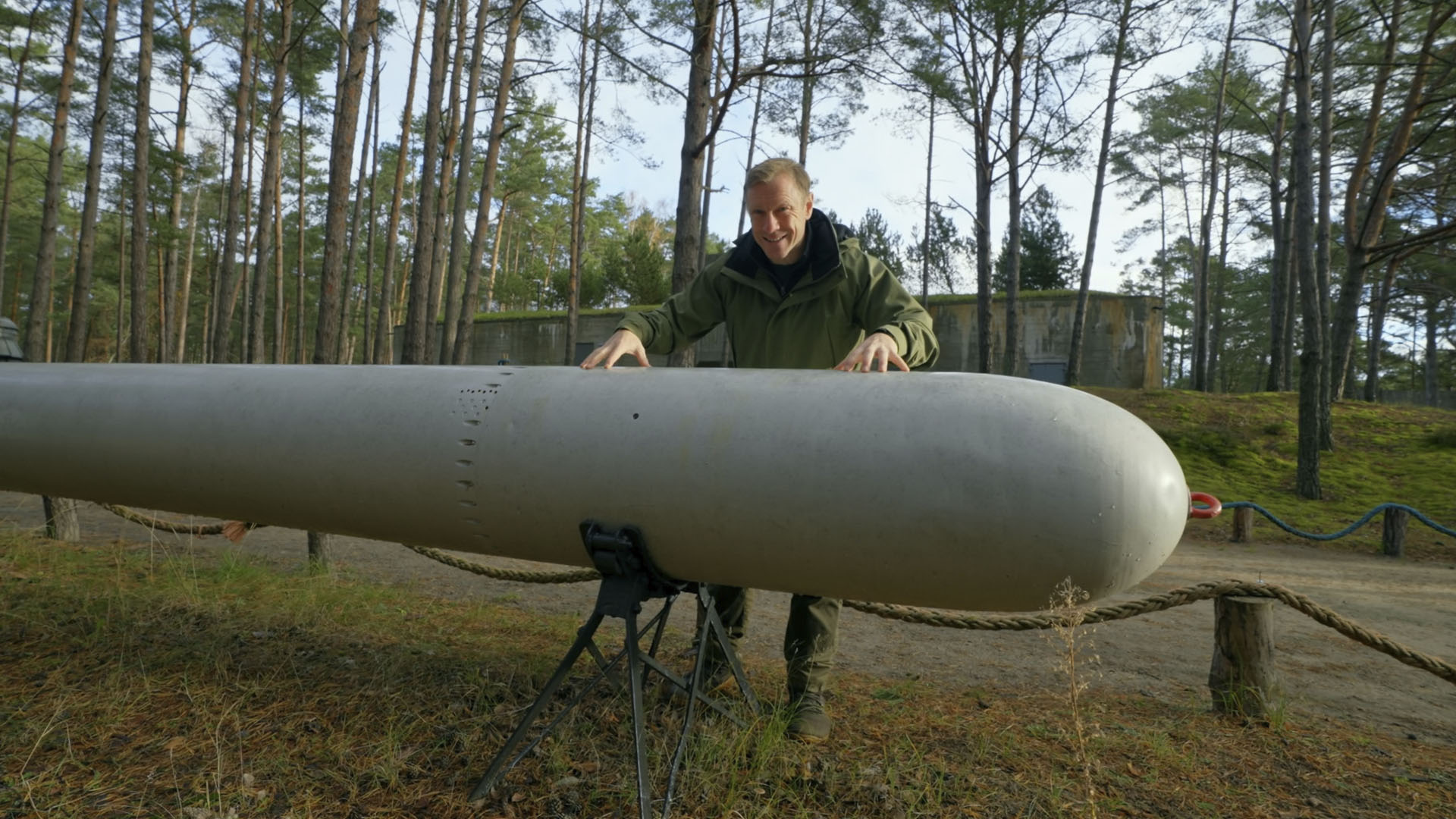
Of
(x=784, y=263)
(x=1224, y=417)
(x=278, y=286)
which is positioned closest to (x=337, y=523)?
Result: (x=784, y=263)

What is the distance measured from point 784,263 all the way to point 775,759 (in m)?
1.31

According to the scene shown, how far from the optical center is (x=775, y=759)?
77.4 inches

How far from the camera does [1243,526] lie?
22.5 ft

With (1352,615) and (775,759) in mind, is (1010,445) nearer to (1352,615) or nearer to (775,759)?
(775,759)

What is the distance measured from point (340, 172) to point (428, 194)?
231cm

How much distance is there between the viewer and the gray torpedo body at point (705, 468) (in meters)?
1.44

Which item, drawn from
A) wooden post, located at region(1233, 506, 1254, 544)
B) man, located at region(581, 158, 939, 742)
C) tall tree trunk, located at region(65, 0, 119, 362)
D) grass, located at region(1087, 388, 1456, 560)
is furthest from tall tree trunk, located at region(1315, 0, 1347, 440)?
tall tree trunk, located at region(65, 0, 119, 362)

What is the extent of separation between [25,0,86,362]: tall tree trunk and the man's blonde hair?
931 cm

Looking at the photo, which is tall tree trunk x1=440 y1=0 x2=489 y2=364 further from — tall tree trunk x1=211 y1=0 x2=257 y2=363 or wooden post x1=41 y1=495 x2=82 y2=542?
wooden post x1=41 y1=495 x2=82 y2=542

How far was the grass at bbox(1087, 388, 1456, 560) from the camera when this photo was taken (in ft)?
23.8

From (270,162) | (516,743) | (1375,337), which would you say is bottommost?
(516,743)

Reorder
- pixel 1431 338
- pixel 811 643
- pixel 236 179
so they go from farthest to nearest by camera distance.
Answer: pixel 1431 338
pixel 236 179
pixel 811 643

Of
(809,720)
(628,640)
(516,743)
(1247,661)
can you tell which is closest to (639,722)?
(628,640)

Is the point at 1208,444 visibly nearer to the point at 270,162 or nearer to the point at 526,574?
the point at 526,574
